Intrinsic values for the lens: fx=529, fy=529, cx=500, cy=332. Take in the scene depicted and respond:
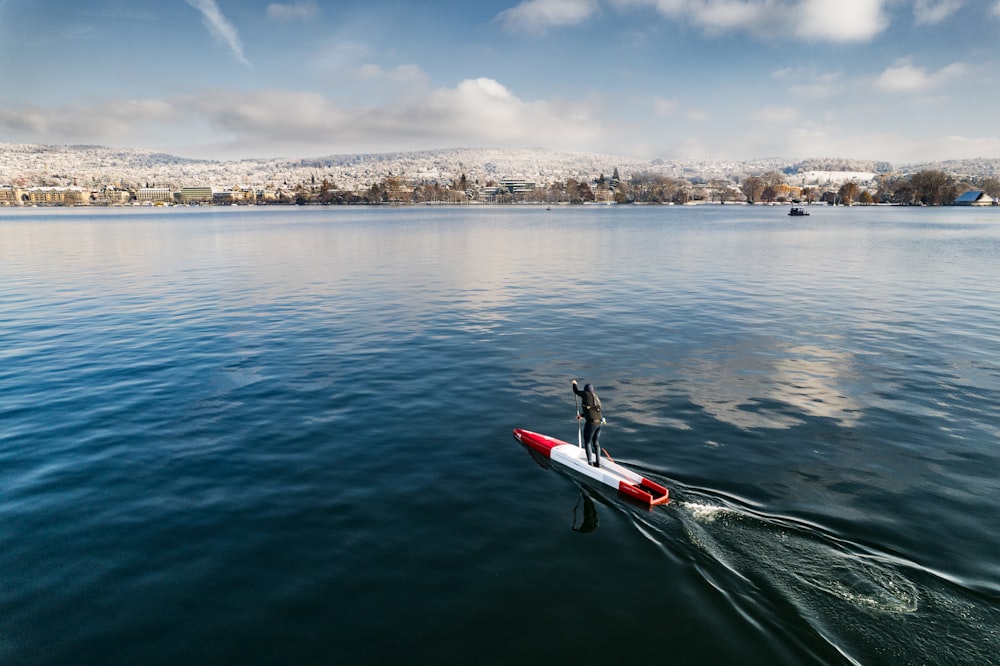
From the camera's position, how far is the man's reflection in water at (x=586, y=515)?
1476cm

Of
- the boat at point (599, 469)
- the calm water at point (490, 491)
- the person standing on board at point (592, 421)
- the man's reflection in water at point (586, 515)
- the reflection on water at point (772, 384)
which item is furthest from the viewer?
the reflection on water at point (772, 384)

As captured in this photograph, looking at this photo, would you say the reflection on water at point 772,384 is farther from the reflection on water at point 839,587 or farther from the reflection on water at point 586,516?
the reflection on water at point 586,516

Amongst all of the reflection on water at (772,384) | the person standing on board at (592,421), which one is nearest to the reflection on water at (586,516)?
the person standing on board at (592,421)

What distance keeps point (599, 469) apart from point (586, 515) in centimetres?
182

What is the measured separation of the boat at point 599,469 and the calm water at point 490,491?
0.53 meters

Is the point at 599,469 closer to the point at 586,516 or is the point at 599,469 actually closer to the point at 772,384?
the point at 586,516

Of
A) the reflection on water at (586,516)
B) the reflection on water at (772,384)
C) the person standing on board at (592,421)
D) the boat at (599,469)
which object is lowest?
the reflection on water at (586,516)

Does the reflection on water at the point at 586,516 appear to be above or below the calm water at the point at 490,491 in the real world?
below

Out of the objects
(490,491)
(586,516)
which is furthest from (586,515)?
(490,491)

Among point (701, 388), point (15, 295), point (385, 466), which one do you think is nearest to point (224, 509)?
point (385, 466)

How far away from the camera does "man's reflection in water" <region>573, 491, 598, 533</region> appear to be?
14.8 m

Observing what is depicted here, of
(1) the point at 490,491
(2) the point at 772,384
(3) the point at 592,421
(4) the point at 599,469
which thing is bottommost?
(1) the point at 490,491

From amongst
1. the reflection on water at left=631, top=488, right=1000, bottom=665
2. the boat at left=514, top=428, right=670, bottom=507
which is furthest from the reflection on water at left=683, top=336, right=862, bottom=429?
the reflection on water at left=631, top=488, right=1000, bottom=665

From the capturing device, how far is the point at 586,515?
1545 centimetres
